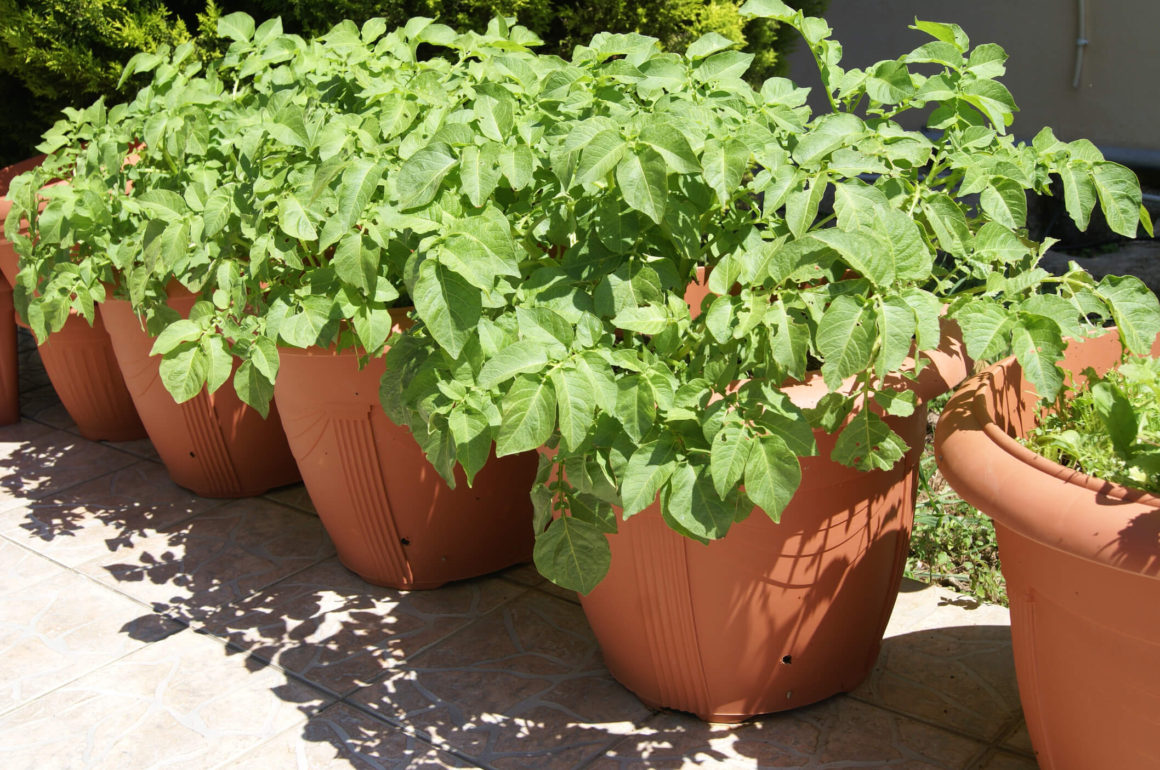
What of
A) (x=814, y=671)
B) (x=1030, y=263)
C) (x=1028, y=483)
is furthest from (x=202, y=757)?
(x=1030, y=263)

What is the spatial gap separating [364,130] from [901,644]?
1.69 meters

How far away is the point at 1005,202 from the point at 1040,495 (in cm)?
51

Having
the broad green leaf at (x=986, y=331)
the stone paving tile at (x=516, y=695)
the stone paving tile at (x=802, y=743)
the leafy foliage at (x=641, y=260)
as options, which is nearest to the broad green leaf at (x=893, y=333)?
the leafy foliage at (x=641, y=260)

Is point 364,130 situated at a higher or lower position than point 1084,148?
higher

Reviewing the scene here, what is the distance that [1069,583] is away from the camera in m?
1.79

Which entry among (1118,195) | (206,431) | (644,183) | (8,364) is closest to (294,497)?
(206,431)

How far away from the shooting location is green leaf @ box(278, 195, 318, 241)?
7.04ft

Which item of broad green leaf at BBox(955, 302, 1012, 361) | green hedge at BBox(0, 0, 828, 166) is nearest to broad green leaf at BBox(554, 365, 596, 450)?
broad green leaf at BBox(955, 302, 1012, 361)

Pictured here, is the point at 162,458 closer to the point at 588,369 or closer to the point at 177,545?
the point at 177,545

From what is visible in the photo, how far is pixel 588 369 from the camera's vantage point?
1760 mm

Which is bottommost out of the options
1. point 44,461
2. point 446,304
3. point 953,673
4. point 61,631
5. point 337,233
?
point 953,673

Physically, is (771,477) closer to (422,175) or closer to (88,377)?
(422,175)

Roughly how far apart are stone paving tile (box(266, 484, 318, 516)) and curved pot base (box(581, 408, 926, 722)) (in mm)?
1517

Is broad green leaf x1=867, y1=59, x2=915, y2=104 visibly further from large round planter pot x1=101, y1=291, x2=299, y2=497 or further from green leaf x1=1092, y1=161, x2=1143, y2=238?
large round planter pot x1=101, y1=291, x2=299, y2=497
